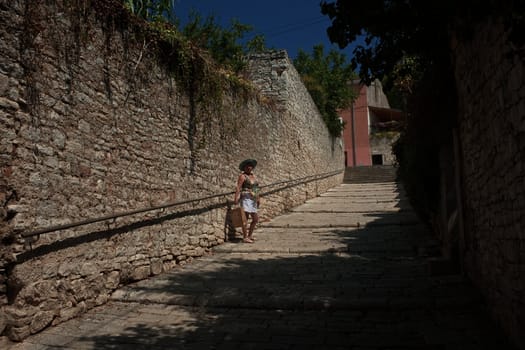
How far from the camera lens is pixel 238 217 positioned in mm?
8203

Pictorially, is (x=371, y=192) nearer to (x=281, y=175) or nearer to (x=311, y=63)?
(x=281, y=175)

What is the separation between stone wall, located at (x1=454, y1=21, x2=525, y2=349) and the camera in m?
2.75

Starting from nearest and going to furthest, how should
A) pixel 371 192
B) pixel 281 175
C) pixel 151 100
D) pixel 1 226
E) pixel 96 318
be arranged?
pixel 1 226 < pixel 96 318 < pixel 151 100 < pixel 281 175 < pixel 371 192

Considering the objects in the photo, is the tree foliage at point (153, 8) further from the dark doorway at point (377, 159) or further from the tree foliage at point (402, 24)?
the dark doorway at point (377, 159)

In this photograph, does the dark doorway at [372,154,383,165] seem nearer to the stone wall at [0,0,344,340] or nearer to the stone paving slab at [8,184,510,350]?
the stone wall at [0,0,344,340]

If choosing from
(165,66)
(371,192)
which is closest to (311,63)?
(371,192)

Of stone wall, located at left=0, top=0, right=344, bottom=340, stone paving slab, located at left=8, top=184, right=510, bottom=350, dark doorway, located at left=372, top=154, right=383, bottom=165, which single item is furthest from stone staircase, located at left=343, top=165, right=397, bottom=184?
stone paving slab, located at left=8, top=184, right=510, bottom=350

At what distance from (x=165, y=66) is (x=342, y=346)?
491 centimetres

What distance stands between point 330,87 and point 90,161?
777 inches

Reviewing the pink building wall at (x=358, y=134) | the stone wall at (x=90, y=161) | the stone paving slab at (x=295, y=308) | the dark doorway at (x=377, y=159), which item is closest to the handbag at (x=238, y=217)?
the stone wall at (x=90, y=161)

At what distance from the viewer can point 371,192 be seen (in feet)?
53.6

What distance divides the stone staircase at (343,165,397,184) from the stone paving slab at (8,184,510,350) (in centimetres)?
1507

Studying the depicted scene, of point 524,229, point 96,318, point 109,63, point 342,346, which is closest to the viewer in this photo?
point 524,229

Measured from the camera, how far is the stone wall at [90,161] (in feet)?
12.8
